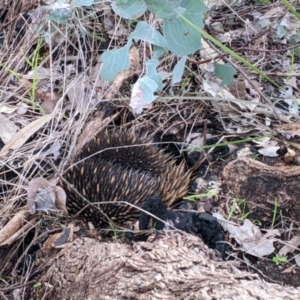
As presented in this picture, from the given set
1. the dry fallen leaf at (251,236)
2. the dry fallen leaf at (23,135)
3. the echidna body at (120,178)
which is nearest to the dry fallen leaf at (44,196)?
the echidna body at (120,178)

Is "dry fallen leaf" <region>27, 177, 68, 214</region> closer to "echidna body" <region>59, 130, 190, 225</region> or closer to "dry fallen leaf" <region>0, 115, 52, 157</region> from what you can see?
"echidna body" <region>59, 130, 190, 225</region>

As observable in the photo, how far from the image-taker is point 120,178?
2.32 meters

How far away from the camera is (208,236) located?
6.06ft

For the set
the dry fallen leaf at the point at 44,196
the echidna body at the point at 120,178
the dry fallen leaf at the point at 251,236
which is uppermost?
the dry fallen leaf at the point at 44,196

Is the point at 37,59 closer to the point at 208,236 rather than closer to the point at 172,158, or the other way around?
the point at 172,158

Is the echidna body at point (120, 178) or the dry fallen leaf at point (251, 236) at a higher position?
the echidna body at point (120, 178)

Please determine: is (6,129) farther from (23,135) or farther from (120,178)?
(120,178)

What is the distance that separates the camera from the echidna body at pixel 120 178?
7.24 ft

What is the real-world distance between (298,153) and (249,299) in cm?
101

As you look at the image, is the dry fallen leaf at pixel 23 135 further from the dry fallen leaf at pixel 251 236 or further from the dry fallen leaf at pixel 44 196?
the dry fallen leaf at pixel 251 236

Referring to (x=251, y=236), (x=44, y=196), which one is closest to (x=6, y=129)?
Answer: (x=44, y=196)

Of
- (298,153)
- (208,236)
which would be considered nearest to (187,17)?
(208,236)

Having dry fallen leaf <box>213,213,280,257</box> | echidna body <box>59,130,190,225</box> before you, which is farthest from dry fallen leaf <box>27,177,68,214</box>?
dry fallen leaf <box>213,213,280,257</box>

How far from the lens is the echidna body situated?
221cm
